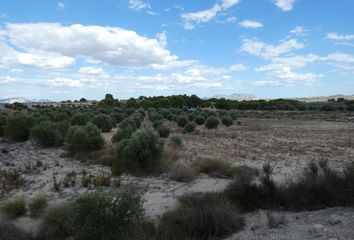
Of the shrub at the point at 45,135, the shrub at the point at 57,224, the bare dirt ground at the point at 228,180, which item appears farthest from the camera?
the shrub at the point at 45,135

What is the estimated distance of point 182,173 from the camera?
1483 cm

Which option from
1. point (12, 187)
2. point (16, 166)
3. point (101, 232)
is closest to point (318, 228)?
point (101, 232)

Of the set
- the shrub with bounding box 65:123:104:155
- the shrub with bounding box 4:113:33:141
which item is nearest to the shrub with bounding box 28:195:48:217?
the shrub with bounding box 65:123:104:155

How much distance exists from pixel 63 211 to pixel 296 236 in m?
5.46

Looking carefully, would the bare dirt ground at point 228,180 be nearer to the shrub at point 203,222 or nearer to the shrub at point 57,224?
the shrub at point 203,222

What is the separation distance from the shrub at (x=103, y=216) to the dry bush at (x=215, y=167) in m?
7.18

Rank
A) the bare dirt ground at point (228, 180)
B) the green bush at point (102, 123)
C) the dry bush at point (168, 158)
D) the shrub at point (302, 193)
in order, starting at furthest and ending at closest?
1. the green bush at point (102, 123)
2. the dry bush at point (168, 158)
3. the shrub at point (302, 193)
4. the bare dirt ground at point (228, 180)

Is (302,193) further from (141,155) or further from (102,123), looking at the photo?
(102,123)

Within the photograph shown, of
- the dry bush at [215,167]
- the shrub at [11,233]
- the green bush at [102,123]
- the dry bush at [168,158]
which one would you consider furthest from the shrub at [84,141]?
the green bush at [102,123]

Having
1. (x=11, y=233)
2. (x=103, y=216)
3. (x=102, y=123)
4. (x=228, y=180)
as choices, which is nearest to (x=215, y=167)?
(x=228, y=180)

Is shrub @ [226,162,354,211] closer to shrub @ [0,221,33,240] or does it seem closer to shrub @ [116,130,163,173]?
shrub @ [0,221,33,240]

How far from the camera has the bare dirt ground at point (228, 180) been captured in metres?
8.16

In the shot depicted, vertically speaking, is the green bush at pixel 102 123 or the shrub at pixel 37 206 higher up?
the green bush at pixel 102 123

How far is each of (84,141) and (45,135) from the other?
515 cm
